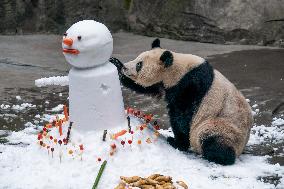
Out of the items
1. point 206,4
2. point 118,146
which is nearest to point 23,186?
point 118,146

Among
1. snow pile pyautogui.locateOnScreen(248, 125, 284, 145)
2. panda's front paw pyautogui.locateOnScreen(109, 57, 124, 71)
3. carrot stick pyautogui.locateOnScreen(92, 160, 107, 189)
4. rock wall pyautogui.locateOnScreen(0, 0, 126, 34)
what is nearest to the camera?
carrot stick pyautogui.locateOnScreen(92, 160, 107, 189)

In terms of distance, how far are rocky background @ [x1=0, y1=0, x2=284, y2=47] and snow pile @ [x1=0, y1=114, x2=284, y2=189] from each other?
541 cm

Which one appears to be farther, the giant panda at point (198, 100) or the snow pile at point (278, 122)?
the snow pile at point (278, 122)

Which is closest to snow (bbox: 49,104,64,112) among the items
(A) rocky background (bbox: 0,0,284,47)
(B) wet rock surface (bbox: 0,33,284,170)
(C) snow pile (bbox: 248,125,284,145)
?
(B) wet rock surface (bbox: 0,33,284,170)

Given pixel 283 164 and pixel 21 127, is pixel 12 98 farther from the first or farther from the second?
pixel 283 164

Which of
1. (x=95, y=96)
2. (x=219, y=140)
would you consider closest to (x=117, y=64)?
(x=95, y=96)

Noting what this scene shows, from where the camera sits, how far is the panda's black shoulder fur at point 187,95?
5.03 meters

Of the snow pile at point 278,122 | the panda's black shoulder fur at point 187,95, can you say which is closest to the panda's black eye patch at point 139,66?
the panda's black shoulder fur at point 187,95

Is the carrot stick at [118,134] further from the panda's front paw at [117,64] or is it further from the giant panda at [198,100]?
the panda's front paw at [117,64]

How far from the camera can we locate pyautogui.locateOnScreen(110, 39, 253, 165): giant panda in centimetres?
498

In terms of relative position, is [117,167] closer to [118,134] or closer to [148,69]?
[118,134]

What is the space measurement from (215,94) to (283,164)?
868 mm

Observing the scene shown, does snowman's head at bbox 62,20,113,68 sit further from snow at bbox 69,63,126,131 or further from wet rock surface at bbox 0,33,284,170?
wet rock surface at bbox 0,33,284,170

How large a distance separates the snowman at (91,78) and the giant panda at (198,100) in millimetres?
262
